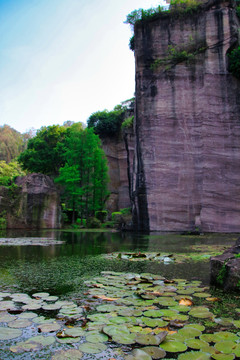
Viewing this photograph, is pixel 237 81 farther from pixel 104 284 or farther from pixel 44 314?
pixel 44 314

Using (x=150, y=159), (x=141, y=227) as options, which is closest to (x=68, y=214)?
(x=141, y=227)

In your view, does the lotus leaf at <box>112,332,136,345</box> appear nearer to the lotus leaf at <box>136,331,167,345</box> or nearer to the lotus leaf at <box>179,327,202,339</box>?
the lotus leaf at <box>136,331,167,345</box>

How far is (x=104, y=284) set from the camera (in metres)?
4.13

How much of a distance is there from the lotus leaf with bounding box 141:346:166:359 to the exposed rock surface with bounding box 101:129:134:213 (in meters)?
31.5

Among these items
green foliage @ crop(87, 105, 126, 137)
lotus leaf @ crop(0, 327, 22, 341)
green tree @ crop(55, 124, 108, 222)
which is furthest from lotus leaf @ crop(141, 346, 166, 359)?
green foliage @ crop(87, 105, 126, 137)

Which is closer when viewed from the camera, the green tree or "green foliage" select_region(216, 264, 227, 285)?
"green foliage" select_region(216, 264, 227, 285)

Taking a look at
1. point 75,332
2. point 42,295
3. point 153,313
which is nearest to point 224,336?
point 153,313

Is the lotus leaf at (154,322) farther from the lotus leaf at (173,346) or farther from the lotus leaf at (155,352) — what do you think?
the lotus leaf at (155,352)

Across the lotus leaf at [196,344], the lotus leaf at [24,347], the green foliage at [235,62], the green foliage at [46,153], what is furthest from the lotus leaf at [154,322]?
the green foliage at [46,153]

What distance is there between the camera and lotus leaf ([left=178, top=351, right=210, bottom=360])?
6.69ft

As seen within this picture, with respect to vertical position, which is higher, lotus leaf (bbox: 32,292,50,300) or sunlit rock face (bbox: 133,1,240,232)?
sunlit rock face (bbox: 133,1,240,232)

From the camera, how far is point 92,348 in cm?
216

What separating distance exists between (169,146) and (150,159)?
147cm

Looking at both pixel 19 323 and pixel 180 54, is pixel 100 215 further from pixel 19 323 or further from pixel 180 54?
pixel 19 323
